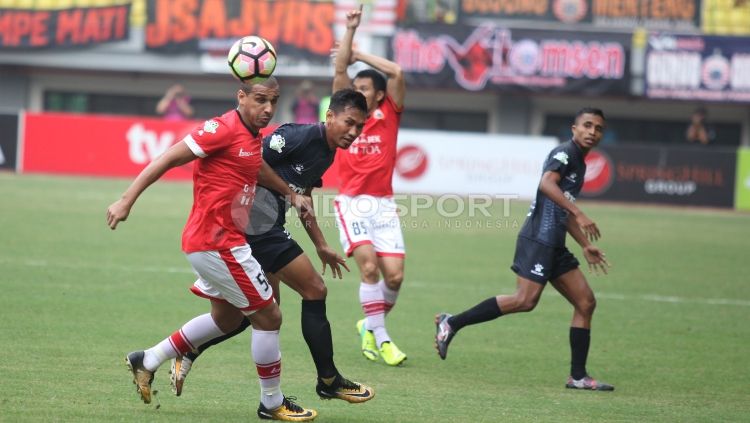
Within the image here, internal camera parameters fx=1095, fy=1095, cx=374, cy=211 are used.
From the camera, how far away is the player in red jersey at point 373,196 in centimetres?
988

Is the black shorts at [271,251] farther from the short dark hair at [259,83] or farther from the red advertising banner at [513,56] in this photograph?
the red advertising banner at [513,56]

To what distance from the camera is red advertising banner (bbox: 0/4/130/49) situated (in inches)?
1315

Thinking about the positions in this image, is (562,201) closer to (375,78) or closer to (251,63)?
(375,78)

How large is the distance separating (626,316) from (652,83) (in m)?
21.3

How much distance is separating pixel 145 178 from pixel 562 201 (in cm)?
367

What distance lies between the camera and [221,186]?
22.5 ft

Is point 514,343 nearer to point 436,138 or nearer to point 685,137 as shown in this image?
point 436,138

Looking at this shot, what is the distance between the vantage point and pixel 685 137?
3481cm

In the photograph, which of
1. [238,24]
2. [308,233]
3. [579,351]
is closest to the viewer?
[308,233]

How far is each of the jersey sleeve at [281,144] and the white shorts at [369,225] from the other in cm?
244

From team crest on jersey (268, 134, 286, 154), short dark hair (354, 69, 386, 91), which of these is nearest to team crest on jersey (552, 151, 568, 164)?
short dark hair (354, 69, 386, 91)

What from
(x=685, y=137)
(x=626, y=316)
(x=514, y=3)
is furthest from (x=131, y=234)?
(x=685, y=137)

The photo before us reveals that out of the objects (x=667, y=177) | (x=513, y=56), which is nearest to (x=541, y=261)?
(x=667, y=177)

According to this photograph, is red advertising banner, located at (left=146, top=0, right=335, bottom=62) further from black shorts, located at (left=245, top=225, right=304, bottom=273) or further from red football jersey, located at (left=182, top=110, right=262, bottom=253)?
red football jersey, located at (left=182, top=110, right=262, bottom=253)
